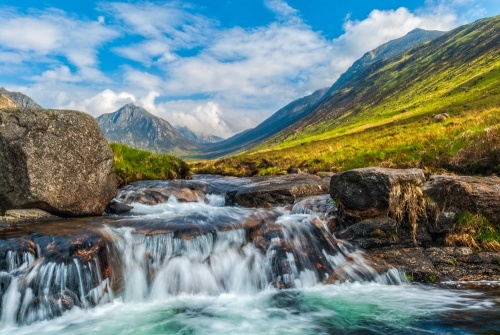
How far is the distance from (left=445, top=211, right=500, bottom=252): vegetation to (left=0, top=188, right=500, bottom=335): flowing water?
213cm

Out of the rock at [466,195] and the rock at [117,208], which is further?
the rock at [117,208]

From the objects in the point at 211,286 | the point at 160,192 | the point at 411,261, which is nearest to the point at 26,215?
the point at 160,192

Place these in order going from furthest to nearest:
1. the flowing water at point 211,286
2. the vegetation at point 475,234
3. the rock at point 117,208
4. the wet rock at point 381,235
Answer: the rock at point 117,208, the wet rock at point 381,235, the vegetation at point 475,234, the flowing water at point 211,286

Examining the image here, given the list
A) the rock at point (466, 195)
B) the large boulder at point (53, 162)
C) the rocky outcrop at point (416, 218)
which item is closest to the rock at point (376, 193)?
the rocky outcrop at point (416, 218)

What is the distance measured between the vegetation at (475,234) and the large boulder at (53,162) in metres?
14.3

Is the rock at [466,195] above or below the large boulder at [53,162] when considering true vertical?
below

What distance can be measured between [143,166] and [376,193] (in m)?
15.8

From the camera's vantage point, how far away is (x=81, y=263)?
9.17 m

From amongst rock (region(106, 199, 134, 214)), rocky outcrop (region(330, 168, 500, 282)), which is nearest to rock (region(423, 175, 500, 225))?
rocky outcrop (region(330, 168, 500, 282))

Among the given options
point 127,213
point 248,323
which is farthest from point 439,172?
point 127,213

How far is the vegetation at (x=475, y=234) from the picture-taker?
10703 mm

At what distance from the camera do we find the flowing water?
8.24 metres

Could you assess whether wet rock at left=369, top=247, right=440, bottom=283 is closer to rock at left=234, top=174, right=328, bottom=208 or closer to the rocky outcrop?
the rocky outcrop

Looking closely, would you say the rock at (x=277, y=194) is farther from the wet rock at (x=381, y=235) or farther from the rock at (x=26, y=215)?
the rock at (x=26, y=215)
